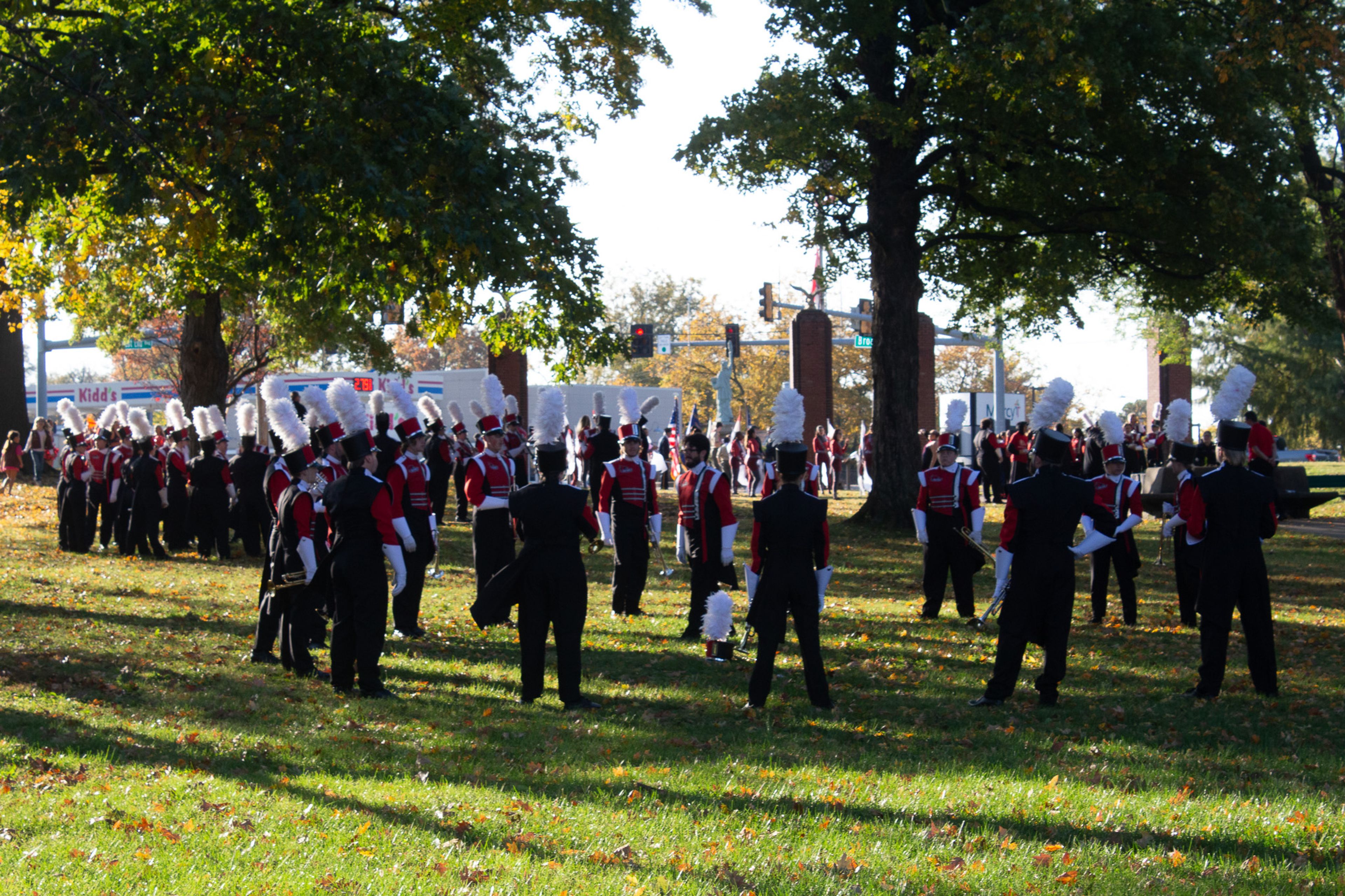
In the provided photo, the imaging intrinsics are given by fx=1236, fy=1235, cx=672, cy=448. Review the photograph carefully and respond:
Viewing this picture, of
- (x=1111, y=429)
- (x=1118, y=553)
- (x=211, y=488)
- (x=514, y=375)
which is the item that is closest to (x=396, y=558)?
(x=1118, y=553)

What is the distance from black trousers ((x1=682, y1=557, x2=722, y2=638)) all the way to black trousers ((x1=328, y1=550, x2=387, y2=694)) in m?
3.41

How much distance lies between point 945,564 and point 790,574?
16.5 feet

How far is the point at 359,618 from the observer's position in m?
9.20

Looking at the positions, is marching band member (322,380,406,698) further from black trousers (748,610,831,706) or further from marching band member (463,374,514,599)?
marching band member (463,374,514,599)

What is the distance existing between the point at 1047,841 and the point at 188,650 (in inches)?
314

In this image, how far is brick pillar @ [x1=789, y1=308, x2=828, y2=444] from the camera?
4541 centimetres

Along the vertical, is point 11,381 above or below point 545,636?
above

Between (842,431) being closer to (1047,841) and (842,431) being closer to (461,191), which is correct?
(461,191)

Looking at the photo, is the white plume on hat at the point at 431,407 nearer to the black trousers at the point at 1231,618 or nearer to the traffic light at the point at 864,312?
the black trousers at the point at 1231,618

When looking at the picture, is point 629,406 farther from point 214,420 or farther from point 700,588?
point 214,420

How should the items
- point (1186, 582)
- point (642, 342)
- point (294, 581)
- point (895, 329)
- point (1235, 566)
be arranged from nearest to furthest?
point (1235, 566)
point (294, 581)
point (1186, 582)
point (895, 329)
point (642, 342)

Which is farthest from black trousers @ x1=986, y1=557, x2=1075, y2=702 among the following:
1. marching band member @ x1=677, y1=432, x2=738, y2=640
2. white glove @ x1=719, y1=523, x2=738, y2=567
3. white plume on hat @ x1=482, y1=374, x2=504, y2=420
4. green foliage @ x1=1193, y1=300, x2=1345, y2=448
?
green foliage @ x1=1193, y1=300, x2=1345, y2=448

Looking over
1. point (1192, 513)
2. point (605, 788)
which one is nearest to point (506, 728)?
point (605, 788)

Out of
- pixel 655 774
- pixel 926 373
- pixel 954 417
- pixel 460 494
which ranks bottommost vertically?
pixel 655 774
